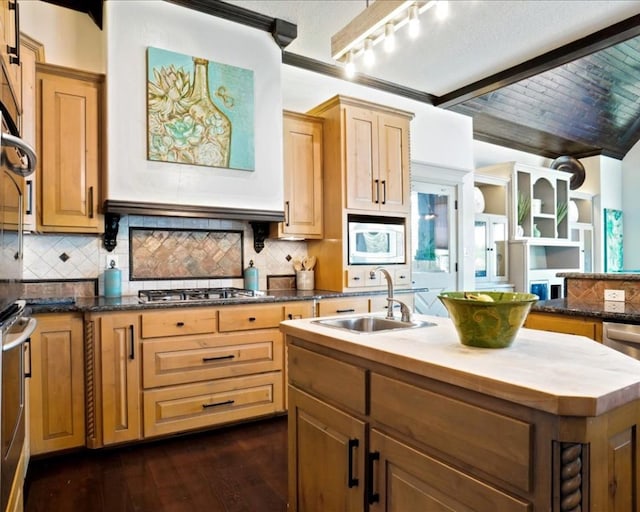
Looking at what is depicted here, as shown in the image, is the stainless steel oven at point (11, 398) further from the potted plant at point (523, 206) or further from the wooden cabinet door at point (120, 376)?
the potted plant at point (523, 206)

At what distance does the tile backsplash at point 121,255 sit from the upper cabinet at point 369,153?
79cm

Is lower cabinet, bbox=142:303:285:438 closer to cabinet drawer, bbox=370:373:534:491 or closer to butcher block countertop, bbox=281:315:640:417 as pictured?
butcher block countertop, bbox=281:315:640:417

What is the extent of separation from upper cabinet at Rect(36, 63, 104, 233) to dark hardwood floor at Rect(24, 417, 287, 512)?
1.41 metres

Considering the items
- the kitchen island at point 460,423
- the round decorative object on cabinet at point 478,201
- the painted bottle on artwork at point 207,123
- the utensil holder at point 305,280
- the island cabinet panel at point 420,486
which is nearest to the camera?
the kitchen island at point 460,423

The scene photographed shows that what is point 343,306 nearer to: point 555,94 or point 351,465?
point 351,465

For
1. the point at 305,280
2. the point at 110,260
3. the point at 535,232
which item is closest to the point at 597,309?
the point at 305,280

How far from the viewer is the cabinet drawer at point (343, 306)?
3.21 meters

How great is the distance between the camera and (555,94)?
5180 millimetres

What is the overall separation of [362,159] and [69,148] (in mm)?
2141

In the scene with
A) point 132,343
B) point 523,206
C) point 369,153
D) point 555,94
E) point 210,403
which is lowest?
point 210,403

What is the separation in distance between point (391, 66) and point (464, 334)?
3.49 m

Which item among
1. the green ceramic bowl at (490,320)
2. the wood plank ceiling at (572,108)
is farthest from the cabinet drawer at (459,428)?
the wood plank ceiling at (572,108)

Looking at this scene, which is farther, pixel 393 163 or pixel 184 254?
pixel 393 163

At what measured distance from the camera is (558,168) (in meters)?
6.81
